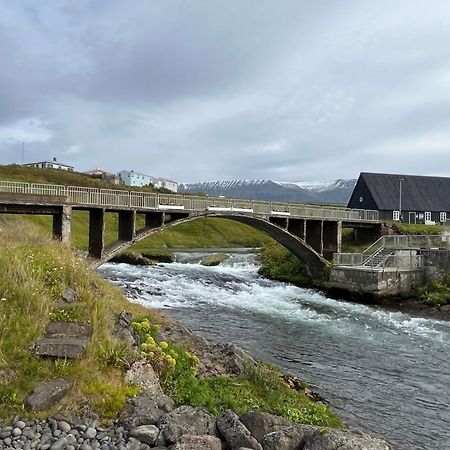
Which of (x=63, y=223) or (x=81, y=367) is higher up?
(x=63, y=223)

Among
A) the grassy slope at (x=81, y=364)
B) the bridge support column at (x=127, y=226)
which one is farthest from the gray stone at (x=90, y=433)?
the bridge support column at (x=127, y=226)

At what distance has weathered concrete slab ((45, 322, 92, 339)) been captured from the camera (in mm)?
7914

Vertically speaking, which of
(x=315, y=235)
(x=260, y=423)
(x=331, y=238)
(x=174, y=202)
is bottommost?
(x=260, y=423)

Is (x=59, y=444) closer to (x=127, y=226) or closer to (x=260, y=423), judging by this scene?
(x=260, y=423)

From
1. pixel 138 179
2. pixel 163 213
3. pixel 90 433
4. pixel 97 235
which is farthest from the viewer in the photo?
pixel 138 179

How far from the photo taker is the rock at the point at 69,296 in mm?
9328

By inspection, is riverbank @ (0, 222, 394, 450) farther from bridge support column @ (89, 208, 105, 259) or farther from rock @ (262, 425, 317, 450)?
bridge support column @ (89, 208, 105, 259)

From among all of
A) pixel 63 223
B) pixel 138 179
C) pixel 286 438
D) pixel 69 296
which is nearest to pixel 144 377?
pixel 286 438

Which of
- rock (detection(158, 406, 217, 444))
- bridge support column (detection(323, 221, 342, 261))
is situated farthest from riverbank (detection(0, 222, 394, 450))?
bridge support column (detection(323, 221, 342, 261))

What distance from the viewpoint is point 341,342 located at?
1905 centimetres

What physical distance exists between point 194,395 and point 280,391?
2.69 meters

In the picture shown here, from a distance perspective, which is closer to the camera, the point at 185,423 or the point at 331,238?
the point at 185,423

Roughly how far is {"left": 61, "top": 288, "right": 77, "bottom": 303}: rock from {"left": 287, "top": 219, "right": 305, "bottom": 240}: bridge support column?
30.2 metres

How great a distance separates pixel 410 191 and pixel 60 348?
56446mm
